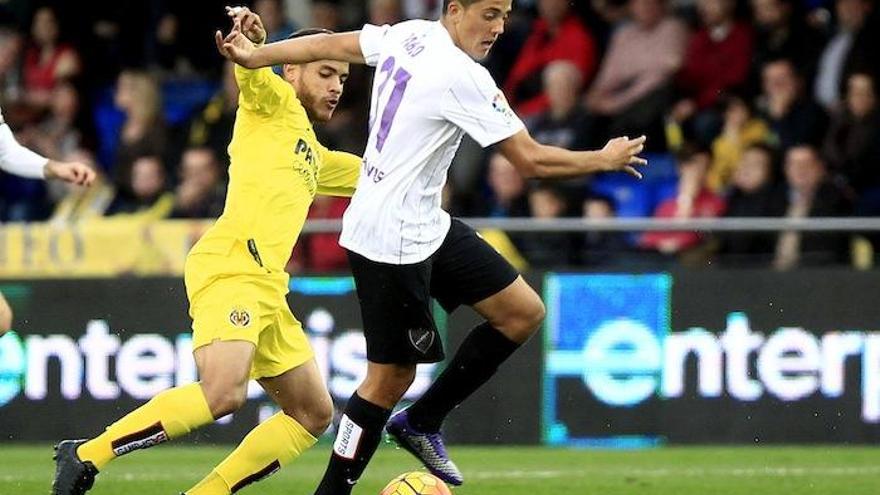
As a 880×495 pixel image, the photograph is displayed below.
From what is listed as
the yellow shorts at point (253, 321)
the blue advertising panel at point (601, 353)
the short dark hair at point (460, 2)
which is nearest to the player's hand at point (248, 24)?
the short dark hair at point (460, 2)

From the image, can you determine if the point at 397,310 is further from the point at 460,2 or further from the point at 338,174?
the point at 460,2

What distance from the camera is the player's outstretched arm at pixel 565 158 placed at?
7.51 m

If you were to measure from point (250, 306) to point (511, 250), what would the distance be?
186 inches

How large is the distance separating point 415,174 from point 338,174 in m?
→ 1.02

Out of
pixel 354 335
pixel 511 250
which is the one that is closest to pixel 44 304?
pixel 354 335

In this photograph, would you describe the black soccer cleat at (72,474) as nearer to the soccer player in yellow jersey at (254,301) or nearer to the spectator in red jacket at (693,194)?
the soccer player in yellow jersey at (254,301)

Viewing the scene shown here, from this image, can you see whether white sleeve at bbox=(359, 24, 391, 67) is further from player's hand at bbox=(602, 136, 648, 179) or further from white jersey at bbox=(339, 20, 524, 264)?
player's hand at bbox=(602, 136, 648, 179)

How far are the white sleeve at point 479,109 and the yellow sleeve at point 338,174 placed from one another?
1190mm

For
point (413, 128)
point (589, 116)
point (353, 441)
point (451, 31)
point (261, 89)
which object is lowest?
point (353, 441)

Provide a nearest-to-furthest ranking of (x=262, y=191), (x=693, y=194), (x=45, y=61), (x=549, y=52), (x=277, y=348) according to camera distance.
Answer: (x=262, y=191) → (x=277, y=348) → (x=693, y=194) → (x=549, y=52) → (x=45, y=61)

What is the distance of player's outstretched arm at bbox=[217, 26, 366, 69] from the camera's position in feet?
25.9

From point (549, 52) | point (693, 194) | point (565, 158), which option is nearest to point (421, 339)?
point (565, 158)

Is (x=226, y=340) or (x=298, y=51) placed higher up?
(x=298, y=51)

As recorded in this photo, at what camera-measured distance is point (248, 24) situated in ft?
26.2
